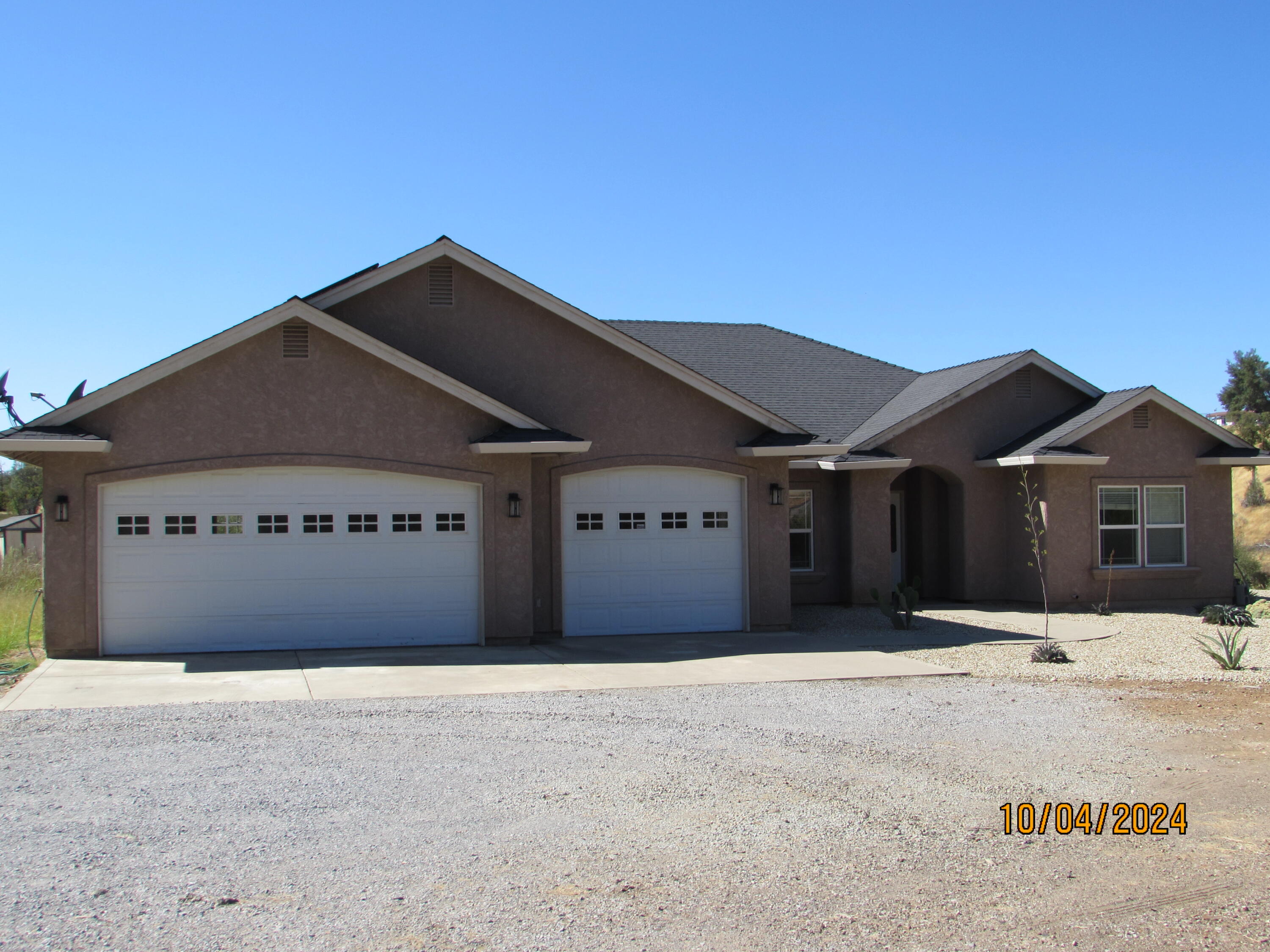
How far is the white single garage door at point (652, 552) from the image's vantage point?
1574 centimetres

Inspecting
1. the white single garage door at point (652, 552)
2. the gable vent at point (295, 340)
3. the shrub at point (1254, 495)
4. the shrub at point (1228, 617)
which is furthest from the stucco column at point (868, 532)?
the shrub at point (1254, 495)

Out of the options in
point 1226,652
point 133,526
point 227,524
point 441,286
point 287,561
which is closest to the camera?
point 1226,652

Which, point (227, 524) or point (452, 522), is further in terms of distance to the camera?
point (452, 522)

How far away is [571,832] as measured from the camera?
641cm

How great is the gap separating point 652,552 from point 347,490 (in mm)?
4591

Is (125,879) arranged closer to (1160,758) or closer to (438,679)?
(438,679)

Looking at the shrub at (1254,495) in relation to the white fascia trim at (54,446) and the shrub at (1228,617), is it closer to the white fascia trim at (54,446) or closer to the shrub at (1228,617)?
the shrub at (1228,617)

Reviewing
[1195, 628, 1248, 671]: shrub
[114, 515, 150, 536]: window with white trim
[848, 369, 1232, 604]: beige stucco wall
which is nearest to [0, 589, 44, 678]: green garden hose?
[114, 515, 150, 536]: window with white trim

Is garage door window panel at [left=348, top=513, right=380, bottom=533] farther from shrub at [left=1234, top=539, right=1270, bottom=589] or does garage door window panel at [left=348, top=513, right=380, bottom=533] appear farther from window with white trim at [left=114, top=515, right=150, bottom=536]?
shrub at [left=1234, top=539, right=1270, bottom=589]

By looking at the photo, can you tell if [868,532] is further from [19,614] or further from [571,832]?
[19,614]

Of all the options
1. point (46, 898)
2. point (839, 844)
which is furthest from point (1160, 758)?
point (46, 898)

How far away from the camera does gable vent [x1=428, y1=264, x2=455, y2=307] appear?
51.3 ft

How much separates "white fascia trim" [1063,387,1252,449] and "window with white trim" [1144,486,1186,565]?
1193 millimetres

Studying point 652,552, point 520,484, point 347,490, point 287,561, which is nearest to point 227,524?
point 287,561
